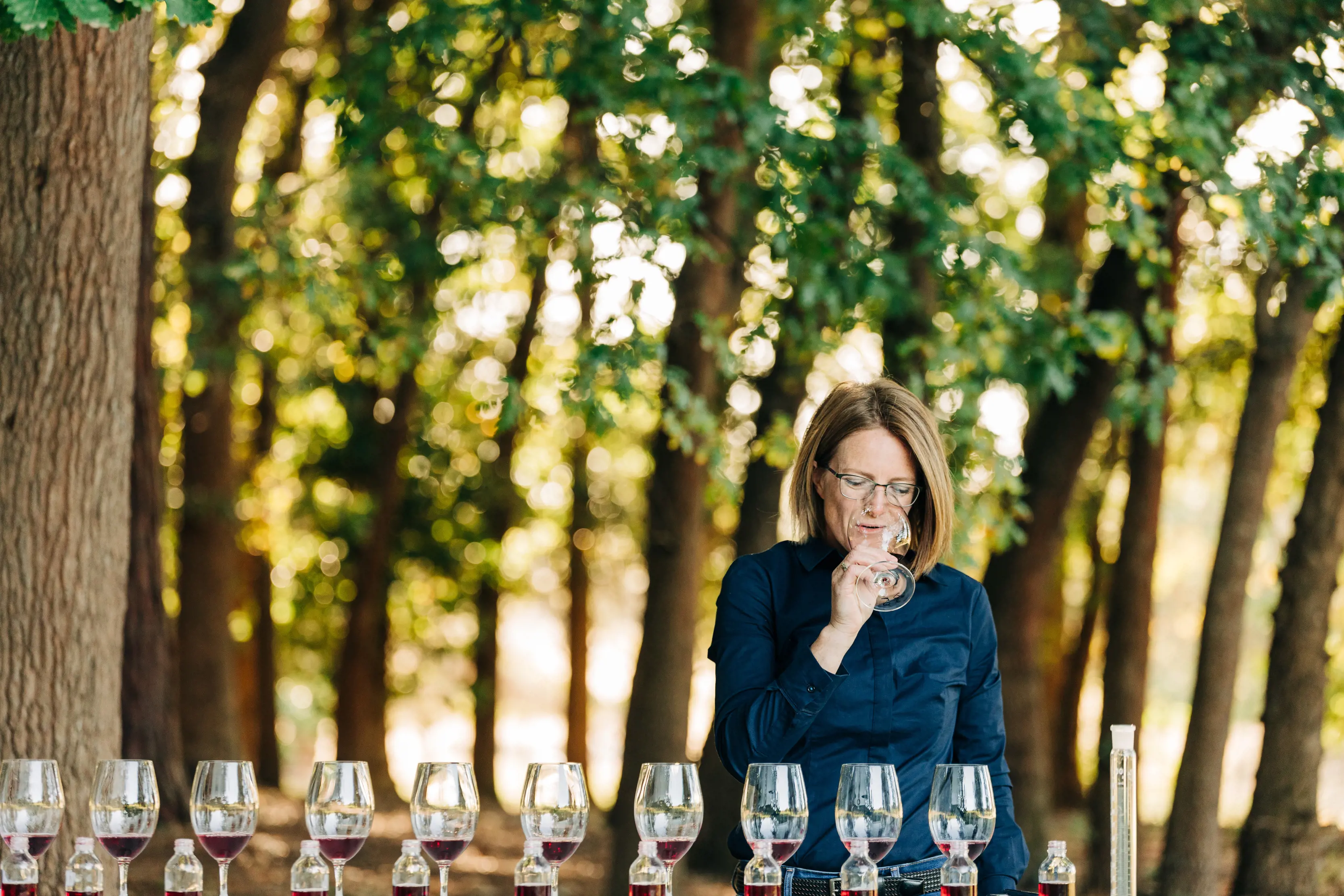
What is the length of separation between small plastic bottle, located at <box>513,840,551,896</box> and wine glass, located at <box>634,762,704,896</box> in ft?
0.60

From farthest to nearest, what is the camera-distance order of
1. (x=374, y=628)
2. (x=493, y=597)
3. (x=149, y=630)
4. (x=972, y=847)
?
(x=493, y=597)
(x=374, y=628)
(x=149, y=630)
(x=972, y=847)

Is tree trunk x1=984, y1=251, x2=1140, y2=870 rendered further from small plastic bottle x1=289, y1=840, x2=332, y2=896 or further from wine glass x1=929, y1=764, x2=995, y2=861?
small plastic bottle x1=289, y1=840, x2=332, y2=896

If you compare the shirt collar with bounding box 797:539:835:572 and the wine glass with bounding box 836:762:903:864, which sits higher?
the shirt collar with bounding box 797:539:835:572

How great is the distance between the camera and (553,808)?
8.84 ft

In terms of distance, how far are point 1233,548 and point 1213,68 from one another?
2577 millimetres

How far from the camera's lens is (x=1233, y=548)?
796 cm

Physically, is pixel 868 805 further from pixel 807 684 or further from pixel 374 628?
pixel 374 628

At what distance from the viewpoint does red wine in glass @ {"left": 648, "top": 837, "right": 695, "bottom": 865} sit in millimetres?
2684

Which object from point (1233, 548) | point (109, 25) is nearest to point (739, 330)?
point (1233, 548)

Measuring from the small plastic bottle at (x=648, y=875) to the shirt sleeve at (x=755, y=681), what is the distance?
1.45 feet

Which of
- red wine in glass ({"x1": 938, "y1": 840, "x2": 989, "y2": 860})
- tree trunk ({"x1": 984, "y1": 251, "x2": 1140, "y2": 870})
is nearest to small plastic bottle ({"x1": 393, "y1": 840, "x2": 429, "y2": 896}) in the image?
red wine in glass ({"x1": 938, "y1": 840, "x2": 989, "y2": 860})

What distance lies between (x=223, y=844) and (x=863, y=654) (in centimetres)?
146

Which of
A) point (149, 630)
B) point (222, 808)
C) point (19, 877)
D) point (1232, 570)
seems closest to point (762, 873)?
point (222, 808)

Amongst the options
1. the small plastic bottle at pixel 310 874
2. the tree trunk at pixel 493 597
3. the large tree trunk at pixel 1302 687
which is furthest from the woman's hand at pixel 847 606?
the tree trunk at pixel 493 597
